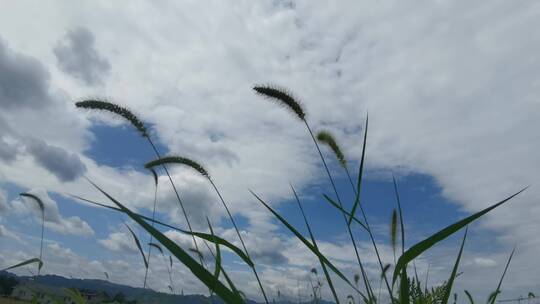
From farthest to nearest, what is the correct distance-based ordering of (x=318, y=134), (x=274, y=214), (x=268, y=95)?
(x=318, y=134) < (x=268, y=95) < (x=274, y=214)

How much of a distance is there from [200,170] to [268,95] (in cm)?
117

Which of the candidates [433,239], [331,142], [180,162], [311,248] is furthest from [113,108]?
[433,239]

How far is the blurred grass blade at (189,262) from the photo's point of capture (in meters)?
1.76

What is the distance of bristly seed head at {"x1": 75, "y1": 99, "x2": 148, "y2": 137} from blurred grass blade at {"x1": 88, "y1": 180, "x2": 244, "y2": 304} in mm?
3060

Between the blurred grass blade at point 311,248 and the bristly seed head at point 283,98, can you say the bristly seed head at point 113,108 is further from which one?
the blurred grass blade at point 311,248

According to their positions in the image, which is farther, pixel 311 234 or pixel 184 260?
pixel 311 234

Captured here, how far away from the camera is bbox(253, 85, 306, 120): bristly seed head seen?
15.6 ft

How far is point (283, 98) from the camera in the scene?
192 inches

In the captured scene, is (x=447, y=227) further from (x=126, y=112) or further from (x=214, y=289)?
(x=126, y=112)

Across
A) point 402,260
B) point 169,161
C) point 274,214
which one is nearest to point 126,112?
point 169,161

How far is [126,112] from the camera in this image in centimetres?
496

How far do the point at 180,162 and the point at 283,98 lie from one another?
141 centimetres

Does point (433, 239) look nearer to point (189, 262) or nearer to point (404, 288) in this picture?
point (404, 288)

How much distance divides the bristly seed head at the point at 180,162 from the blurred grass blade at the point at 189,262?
2.16 meters
